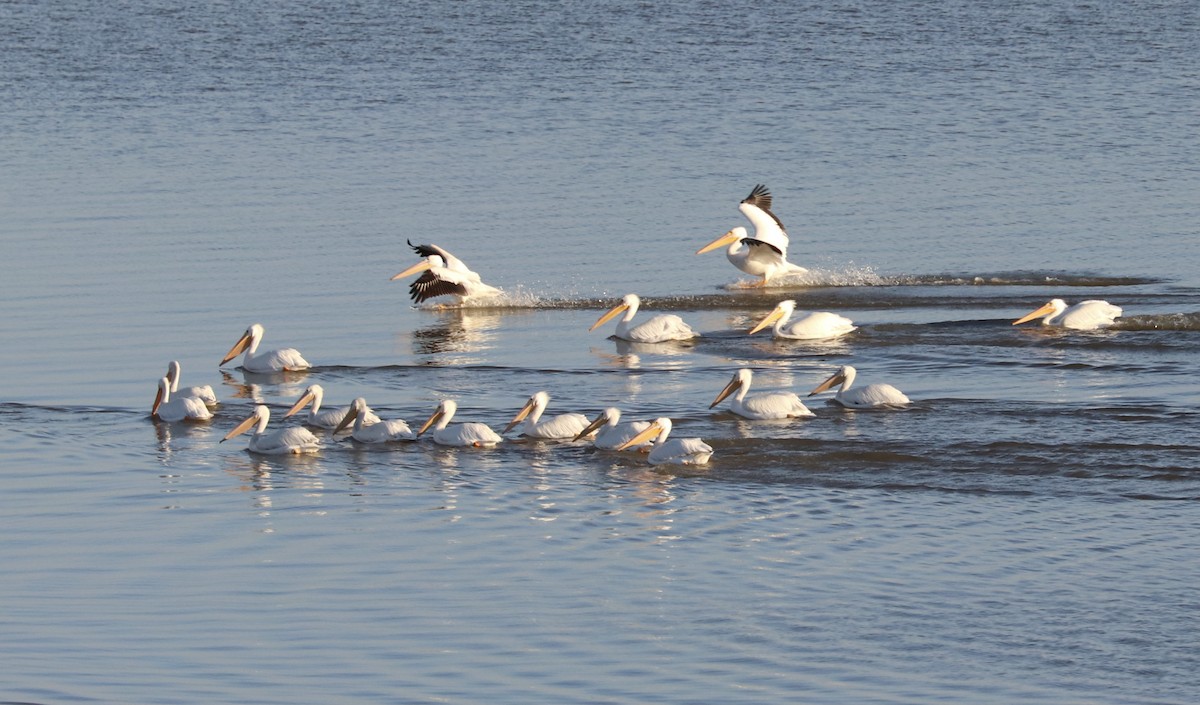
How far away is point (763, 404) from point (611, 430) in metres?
1.20

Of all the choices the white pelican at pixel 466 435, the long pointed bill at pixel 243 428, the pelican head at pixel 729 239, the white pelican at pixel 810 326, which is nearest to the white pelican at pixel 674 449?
the white pelican at pixel 466 435

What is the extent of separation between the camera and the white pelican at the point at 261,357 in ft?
48.7

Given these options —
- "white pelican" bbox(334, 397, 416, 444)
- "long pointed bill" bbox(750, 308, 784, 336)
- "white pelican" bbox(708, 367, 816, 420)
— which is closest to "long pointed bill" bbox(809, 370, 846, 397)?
"white pelican" bbox(708, 367, 816, 420)

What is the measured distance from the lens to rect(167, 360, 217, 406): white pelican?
13492 millimetres

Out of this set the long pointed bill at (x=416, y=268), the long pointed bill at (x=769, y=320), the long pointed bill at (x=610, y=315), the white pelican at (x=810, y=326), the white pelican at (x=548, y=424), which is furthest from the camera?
the long pointed bill at (x=416, y=268)

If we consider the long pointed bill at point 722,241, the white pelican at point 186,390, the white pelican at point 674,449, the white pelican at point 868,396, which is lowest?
the white pelican at point 674,449

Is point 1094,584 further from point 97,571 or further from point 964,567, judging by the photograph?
point 97,571

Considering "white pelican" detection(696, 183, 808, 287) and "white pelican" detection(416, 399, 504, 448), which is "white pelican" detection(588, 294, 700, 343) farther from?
"white pelican" detection(416, 399, 504, 448)

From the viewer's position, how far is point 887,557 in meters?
9.84

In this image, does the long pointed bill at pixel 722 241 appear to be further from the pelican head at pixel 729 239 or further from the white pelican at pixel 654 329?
the white pelican at pixel 654 329

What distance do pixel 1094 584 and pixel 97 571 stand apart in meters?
4.45

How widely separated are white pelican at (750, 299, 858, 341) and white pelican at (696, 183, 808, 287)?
2.36m

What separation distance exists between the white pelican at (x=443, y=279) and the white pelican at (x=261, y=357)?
276cm

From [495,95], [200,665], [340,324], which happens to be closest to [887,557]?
[200,665]
